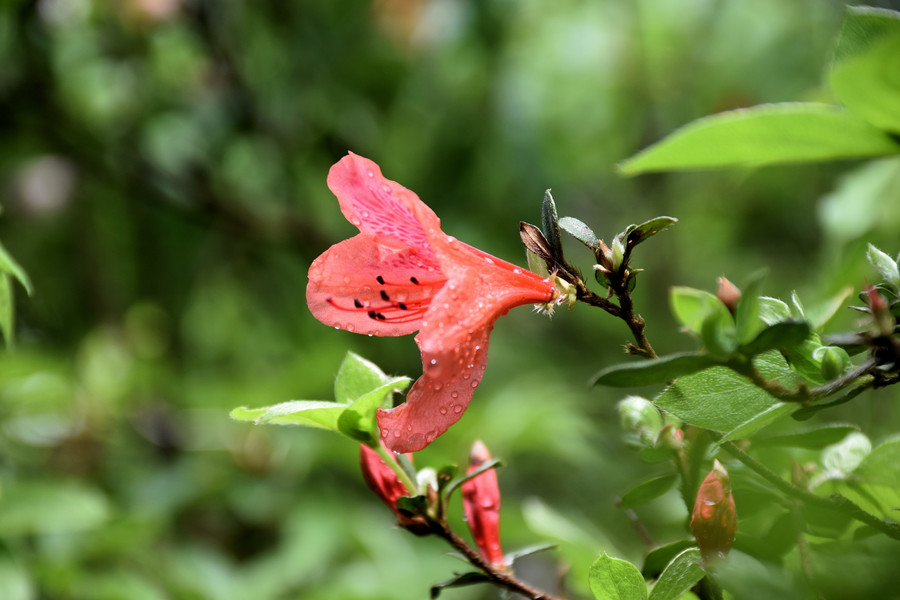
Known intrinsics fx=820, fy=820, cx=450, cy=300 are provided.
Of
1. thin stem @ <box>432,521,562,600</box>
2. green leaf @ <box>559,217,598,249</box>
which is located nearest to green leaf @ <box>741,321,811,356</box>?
green leaf @ <box>559,217,598,249</box>

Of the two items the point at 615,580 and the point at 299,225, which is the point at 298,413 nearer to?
the point at 615,580

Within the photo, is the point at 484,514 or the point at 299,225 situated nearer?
the point at 484,514

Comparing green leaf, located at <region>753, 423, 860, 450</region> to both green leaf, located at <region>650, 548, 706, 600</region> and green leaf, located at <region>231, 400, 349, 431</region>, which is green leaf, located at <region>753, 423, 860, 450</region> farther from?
green leaf, located at <region>231, 400, 349, 431</region>

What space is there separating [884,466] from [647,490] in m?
0.16

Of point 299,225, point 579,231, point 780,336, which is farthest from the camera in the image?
point 299,225

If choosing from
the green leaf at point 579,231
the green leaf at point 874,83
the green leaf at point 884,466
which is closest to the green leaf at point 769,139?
the green leaf at point 874,83

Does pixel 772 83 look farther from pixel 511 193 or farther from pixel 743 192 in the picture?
pixel 511 193

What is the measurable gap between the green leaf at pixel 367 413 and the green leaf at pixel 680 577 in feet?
0.67

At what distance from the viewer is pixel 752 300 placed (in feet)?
1.47

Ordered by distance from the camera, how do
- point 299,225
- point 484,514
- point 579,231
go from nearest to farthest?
point 579,231 → point 484,514 → point 299,225

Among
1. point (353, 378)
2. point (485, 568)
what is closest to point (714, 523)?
point (485, 568)

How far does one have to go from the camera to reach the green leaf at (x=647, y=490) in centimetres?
59

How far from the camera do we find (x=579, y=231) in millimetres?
542

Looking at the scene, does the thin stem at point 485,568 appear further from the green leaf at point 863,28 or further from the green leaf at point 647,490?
Result: the green leaf at point 863,28
